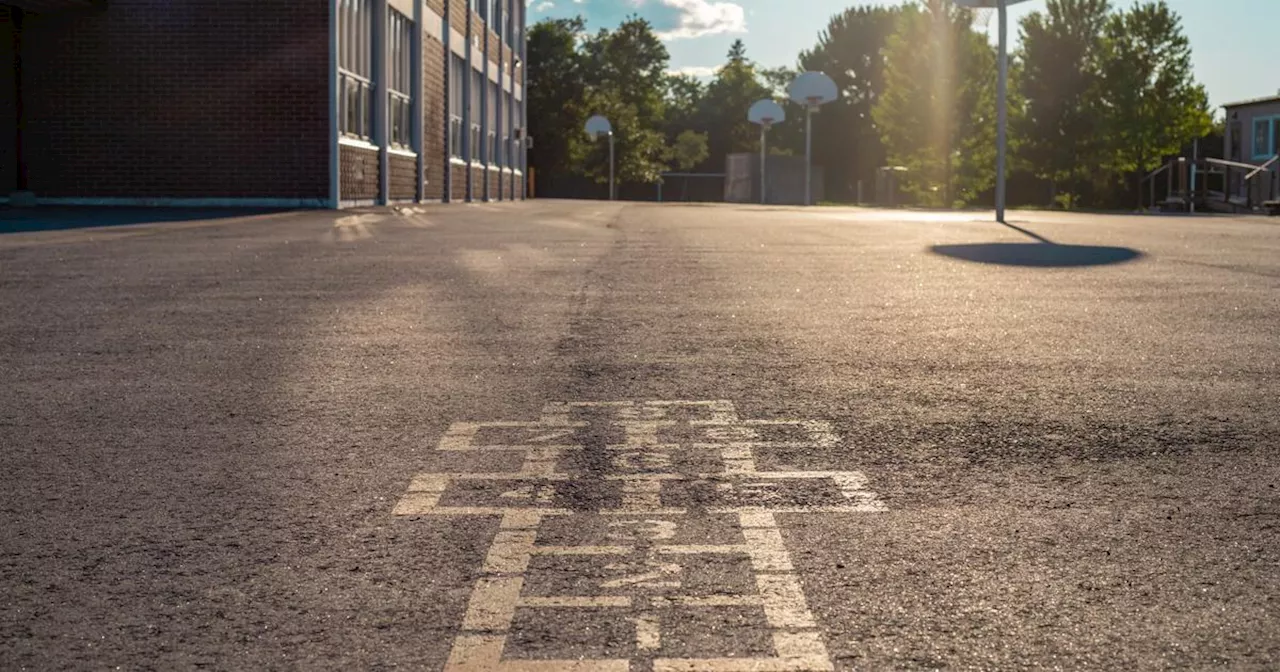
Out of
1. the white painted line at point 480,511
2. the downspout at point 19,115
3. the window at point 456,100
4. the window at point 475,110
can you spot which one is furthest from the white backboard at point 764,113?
the white painted line at point 480,511

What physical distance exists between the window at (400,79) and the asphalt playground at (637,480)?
2051 centimetres

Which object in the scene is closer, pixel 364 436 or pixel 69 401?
pixel 364 436

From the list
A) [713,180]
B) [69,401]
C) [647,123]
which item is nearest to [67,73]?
[69,401]

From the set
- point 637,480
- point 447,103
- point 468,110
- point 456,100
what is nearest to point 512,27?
point 468,110

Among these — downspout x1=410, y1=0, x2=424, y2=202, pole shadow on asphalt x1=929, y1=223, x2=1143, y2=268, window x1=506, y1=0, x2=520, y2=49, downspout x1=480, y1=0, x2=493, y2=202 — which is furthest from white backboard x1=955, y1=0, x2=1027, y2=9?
window x1=506, y1=0, x2=520, y2=49

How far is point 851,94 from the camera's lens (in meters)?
101

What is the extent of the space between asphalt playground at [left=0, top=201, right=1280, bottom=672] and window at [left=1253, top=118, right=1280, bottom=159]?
46.4 metres

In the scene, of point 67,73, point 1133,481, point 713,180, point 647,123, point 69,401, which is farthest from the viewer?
point 647,123

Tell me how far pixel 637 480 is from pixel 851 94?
100.0 meters

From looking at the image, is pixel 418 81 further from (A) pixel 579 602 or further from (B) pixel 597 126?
(B) pixel 597 126

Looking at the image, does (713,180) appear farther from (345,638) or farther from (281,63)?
(345,638)

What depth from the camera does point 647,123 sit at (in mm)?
93062

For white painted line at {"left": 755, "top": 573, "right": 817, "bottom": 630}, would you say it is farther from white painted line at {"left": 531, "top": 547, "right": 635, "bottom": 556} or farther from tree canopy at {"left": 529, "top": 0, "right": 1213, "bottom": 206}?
tree canopy at {"left": 529, "top": 0, "right": 1213, "bottom": 206}

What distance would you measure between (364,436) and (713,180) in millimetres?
76902
